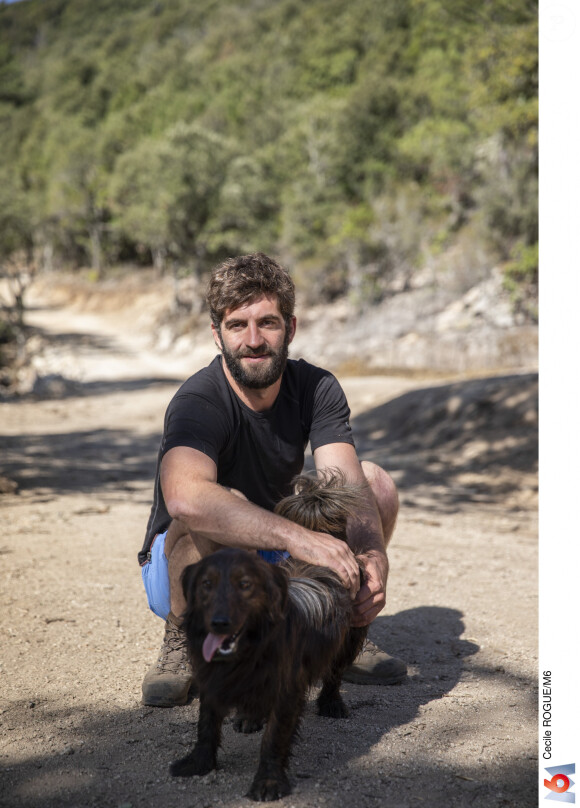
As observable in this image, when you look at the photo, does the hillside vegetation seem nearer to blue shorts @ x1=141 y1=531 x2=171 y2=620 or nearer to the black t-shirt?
the black t-shirt

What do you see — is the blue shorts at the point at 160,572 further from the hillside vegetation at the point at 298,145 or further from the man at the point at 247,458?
the hillside vegetation at the point at 298,145

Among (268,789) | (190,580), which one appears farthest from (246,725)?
(190,580)

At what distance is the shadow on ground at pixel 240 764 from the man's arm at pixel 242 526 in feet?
1.97

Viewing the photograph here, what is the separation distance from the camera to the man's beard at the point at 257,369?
10.6ft

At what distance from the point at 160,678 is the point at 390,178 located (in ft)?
135


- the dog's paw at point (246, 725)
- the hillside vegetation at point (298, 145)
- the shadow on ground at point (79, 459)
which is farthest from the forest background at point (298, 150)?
the dog's paw at point (246, 725)

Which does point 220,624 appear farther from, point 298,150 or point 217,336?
point 298,150

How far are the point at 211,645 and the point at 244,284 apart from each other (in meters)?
1.59

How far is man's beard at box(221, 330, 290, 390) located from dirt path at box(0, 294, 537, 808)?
4.66 ft

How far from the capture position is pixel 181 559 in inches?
120
